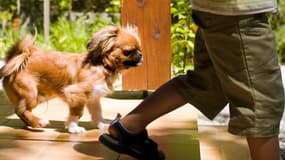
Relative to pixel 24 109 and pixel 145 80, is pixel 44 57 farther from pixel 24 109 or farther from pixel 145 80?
pixel 145 80

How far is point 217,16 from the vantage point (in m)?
2.54

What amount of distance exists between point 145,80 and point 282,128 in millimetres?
1241

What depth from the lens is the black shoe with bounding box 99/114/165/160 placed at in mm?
3043

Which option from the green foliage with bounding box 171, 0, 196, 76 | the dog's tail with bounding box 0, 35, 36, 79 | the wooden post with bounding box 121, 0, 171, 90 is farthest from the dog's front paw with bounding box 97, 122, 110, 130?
the green foliage with bounding box 171, 0, 196, 76

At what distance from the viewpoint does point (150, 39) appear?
485 cm

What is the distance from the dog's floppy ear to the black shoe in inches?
27.0

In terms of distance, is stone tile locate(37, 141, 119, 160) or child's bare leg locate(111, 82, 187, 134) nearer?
child's bare leg locate(111, 82, 187, 134)

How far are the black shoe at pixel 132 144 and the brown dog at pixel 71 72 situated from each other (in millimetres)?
637

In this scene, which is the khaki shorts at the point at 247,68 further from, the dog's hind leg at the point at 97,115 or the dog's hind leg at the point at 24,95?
the dog's hind leg at the point at 24,95

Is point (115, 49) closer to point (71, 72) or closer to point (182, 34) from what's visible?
point (71, 72)

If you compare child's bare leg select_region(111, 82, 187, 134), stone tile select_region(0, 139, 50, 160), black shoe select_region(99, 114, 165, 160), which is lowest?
stone tile select_region(0, 139, 50, 160)

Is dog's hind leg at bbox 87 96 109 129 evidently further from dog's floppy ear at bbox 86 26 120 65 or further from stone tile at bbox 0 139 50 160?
stone tile at bbox 0 139 50 160

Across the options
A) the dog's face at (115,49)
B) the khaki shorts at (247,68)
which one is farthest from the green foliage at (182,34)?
the khaki shorts at (247,68)

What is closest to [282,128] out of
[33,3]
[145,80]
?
[145,80]
